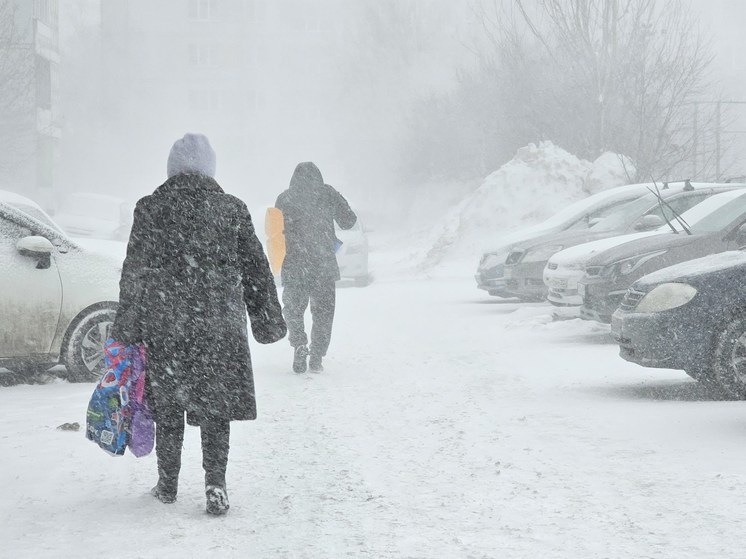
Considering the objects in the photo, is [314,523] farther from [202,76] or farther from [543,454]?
[202,76]

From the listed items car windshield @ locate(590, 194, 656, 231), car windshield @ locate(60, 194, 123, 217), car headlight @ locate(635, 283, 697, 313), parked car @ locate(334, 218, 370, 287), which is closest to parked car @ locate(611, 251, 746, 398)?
car headlight @ locate(635, 283, 697, 313)

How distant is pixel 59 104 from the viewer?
5184cm

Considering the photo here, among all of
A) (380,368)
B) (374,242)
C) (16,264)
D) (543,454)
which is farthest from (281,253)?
(374,242)

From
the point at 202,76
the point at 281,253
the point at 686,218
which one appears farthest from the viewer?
the point at 202,76

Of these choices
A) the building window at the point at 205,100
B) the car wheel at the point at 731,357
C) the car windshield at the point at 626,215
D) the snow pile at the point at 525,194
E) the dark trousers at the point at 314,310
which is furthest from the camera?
the building window at the point at 205,100

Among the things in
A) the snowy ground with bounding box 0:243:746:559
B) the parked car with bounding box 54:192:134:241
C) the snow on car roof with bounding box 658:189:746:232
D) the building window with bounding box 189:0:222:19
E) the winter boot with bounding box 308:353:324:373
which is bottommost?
the snowy ground with bounding box 0:243:746:559

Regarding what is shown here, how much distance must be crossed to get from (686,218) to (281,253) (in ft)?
16.0

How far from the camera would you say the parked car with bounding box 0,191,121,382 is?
9141 mm

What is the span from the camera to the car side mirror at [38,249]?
30.0 feet

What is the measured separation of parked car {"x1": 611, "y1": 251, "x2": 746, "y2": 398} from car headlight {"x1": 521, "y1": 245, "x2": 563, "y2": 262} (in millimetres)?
7399

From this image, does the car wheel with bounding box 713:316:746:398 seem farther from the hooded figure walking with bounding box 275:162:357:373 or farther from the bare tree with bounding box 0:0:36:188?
the bare tree with bounding box 0:0:36:188

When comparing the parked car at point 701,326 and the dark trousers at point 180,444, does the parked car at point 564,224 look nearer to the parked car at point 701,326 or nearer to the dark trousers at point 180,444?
the parked car at point 701,326

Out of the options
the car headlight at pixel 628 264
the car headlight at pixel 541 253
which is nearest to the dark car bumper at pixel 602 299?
the car headlight at pixel 628 264

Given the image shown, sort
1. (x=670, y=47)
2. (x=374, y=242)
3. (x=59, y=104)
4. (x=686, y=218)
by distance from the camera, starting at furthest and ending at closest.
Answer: (x=59, y=104), (x=374, y=242), (x=670, y=47), (x=686, y=218)
